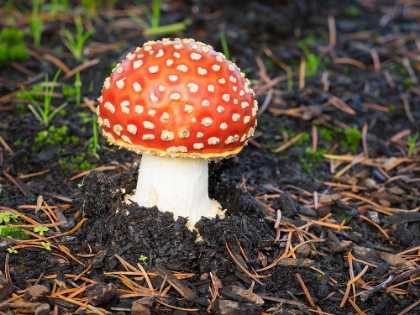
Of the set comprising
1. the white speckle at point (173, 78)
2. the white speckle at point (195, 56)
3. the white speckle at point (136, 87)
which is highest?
the white speckle at point (195, 56)

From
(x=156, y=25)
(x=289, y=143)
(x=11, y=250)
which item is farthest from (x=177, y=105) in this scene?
(x=156, y=25)

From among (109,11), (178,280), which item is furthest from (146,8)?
(178,280)

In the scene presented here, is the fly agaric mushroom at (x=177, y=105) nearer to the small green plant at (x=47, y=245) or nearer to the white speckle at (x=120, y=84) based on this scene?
the white speckle at (x=120, y=84)

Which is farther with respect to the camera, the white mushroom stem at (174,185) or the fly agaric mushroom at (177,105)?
the white mushroom stem at (174,185)

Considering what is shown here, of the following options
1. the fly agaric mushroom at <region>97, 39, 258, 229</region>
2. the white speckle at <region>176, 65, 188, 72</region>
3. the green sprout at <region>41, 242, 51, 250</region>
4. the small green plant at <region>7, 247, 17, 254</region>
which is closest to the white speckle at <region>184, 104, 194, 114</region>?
the fly agaric mushroom at <region>97, 39, 258, 229</region>

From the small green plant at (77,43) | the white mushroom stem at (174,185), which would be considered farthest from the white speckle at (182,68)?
the small green plant at (77,43)

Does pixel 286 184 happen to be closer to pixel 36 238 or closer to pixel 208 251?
pixel 208 251
